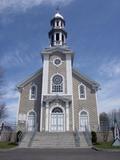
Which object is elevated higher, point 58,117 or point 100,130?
point 58,117

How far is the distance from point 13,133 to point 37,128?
3361 millimetres

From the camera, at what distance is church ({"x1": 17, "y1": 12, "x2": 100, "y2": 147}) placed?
27.8 m

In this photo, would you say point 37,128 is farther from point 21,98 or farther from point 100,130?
point 100,130

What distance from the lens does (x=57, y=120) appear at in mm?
28000

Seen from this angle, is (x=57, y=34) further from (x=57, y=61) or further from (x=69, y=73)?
(x=69, y=73)

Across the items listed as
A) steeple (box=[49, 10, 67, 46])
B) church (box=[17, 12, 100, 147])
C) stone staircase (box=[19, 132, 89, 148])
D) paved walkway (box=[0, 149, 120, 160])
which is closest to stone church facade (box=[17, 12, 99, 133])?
church (box=[17, 12, 100, 147])

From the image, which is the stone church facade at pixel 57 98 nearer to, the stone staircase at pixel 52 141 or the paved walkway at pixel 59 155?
the stone staircase at pixel 52 141

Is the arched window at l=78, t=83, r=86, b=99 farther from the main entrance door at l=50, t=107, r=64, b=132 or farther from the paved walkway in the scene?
the paved walkway

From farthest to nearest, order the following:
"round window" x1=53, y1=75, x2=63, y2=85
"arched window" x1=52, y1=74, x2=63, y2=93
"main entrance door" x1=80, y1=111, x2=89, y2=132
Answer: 1. "round window" x1=53, y1=75, x2=63, y2=85
2. "arched window" x1=52, y1=74, x2=63, y2=93
3. "main entrance door" x1=80, y1=111, x2=89, y2=132

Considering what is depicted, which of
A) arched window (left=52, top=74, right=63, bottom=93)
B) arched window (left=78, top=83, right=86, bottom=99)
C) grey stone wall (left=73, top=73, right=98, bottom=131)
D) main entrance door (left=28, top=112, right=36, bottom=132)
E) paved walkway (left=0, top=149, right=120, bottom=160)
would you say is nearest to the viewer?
paved walkway (left=0, top=149, right=120, bottom=160)

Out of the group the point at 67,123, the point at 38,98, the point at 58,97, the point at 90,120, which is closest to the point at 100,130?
the point at 90,120

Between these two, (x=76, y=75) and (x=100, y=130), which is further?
(x=76, y=75)

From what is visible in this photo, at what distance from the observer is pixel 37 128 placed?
1097 inches

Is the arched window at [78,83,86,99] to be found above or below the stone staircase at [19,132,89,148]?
above
